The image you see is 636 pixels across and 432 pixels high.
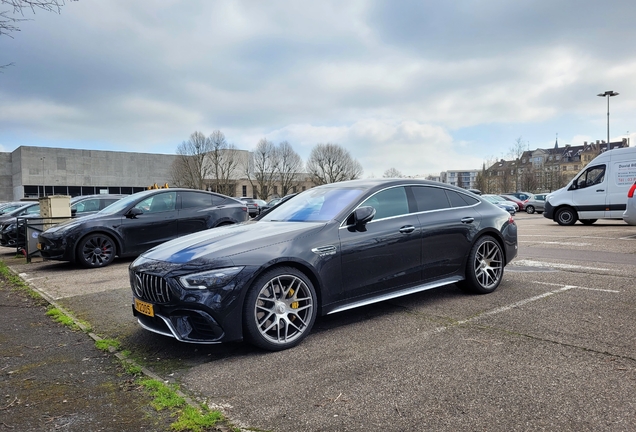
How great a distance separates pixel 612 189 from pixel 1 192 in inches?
3167

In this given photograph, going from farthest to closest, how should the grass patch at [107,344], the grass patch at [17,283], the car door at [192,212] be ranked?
the car door at [192,212] → the grass patch at [17,283] → the grass patch at [107,344]

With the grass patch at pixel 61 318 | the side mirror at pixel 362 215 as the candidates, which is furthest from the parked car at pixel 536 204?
the grass patch at pixel 61 318

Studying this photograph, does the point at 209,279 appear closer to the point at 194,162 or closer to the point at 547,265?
the point at 547,265

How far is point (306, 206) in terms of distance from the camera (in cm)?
525

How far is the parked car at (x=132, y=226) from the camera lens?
8.99 m

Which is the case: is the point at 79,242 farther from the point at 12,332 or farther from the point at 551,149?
the point at 551,149

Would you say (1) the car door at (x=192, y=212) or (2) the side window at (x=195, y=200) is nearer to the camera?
(1) the car door at (x=192, y=212)

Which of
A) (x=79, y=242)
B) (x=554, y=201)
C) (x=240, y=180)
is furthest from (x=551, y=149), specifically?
(x=79, y=242)

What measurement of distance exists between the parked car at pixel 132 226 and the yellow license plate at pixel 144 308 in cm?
561

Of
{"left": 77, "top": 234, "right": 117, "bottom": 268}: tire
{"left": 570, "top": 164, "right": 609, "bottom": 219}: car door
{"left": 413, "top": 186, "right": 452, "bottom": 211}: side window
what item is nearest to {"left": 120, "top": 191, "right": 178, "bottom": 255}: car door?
{"left": 77, "top": 234, "right": 117, "bottom": 268}: tire

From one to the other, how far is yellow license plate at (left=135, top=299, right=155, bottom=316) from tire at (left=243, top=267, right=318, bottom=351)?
2.86 ft

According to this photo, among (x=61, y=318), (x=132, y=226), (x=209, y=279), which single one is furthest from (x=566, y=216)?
(x=61, y=318)

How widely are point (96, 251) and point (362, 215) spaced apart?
6.87m

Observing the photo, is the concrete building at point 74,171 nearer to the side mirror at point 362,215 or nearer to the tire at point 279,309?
the side mirror at point 362,215
